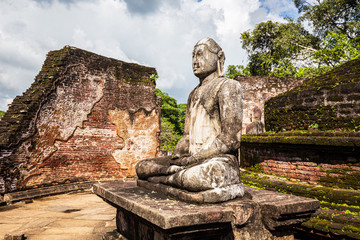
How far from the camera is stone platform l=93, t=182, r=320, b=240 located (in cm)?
137

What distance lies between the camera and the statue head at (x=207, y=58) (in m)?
2.41

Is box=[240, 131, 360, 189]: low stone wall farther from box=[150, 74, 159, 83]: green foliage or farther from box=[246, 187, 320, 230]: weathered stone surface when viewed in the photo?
box=[150, 74, 159, 83]: green foliage

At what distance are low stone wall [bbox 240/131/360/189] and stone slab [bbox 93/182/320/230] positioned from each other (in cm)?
152

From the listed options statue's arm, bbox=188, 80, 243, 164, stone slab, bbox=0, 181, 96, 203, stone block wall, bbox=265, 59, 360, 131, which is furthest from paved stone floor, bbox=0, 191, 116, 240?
stone block wall, bbox=265, 59, 360, 131

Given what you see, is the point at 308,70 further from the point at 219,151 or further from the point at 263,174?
the point at 219,151

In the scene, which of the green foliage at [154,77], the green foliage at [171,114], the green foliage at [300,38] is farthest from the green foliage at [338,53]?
the green foliage at [171,114]

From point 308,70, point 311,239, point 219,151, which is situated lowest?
point 311,239

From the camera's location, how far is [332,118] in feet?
12.4

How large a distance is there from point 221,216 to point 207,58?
1.54 m

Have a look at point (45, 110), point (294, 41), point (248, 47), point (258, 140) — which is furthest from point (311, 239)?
point (248, 47)

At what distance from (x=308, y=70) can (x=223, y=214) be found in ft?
46.1

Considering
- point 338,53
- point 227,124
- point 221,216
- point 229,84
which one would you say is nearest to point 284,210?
point 221,216

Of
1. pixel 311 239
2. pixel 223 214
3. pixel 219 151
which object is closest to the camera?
pixel 223 214

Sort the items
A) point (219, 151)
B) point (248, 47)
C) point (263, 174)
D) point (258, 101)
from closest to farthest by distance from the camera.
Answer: point (219, 151), point (263, 174), point (258, 101), point (248, 47)
